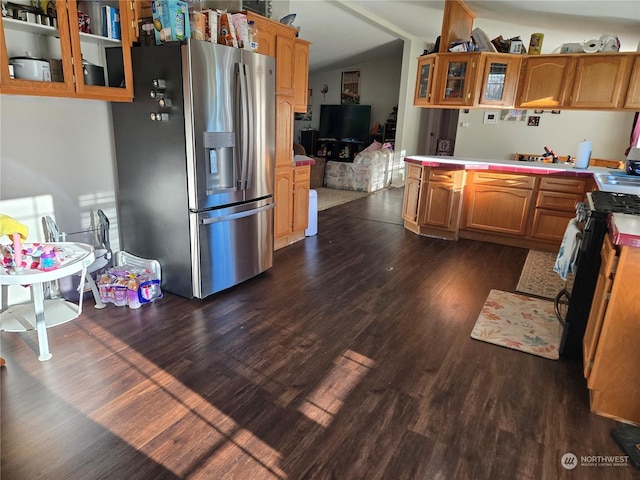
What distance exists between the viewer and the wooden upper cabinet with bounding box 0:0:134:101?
7.34 ft

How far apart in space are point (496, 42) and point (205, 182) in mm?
3900

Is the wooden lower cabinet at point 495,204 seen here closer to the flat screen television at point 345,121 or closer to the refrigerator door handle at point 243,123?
the refrigerator door handle at point 243,123

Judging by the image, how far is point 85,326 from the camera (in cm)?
262

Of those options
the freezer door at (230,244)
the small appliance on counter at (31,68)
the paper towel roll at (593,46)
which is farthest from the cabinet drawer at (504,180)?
the small appliance on counter at (31,68)

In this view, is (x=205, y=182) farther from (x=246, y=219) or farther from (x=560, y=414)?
(x=560, y=414)

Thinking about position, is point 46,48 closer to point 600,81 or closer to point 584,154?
point 584,154

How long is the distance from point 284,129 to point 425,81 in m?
2.08

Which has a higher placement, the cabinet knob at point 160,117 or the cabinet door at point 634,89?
the cabinet door at point 634,89

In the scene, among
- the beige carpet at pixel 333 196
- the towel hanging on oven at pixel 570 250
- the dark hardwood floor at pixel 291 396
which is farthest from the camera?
the beige carpet at pixel 333 196

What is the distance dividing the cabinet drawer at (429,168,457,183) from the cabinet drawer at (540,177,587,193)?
0.89 meters

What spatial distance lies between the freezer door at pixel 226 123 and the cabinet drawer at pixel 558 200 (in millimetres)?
2939

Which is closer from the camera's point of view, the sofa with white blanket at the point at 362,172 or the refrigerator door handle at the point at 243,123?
the refrigerator door handle at the point at 243,123

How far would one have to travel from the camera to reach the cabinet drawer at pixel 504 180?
4367 mm

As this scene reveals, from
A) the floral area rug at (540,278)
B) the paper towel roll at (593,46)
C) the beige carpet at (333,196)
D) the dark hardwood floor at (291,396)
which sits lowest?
the dark hardwood floor at (291,396)
